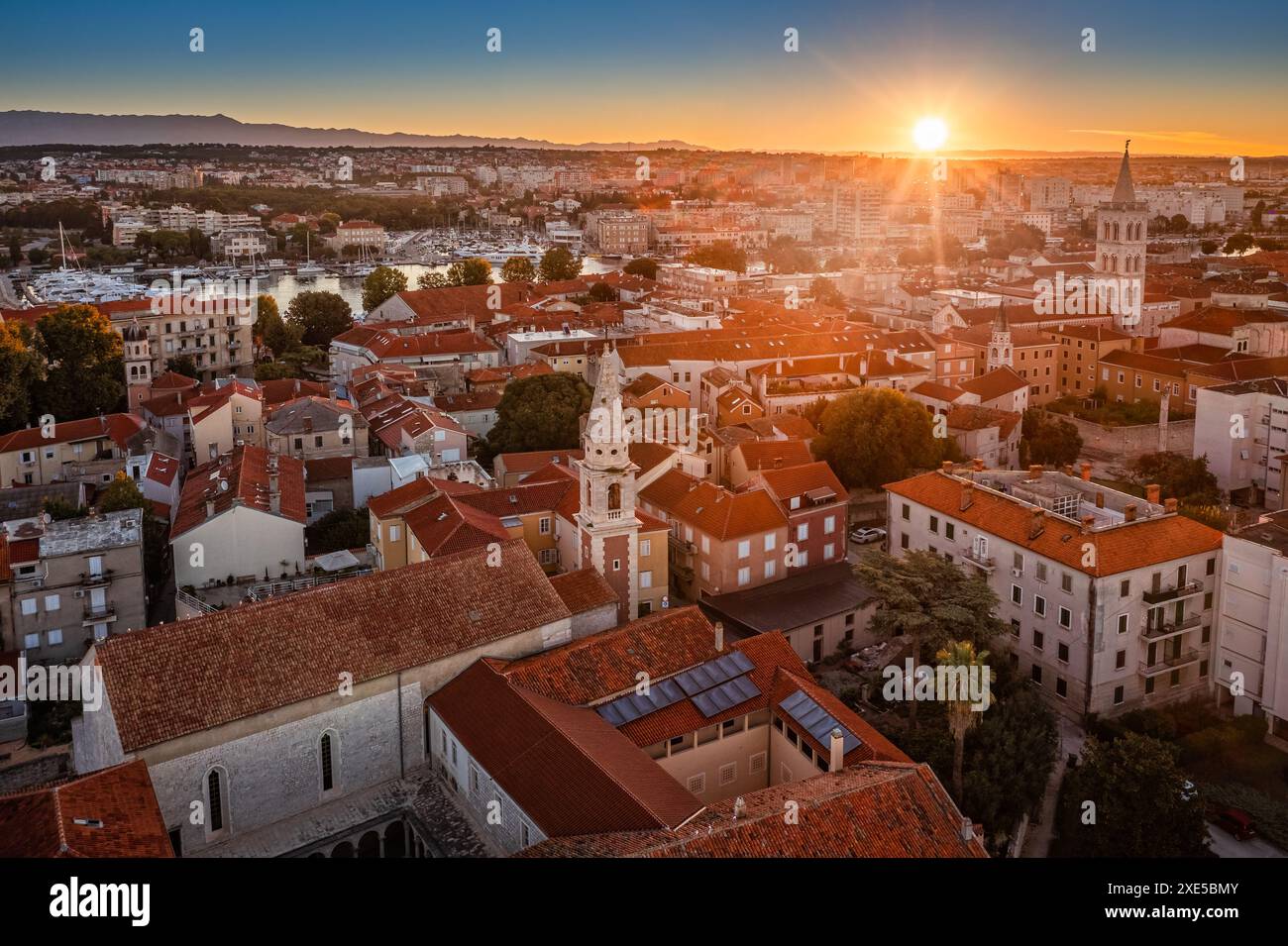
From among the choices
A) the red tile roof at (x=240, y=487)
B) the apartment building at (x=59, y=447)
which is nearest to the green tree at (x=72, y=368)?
the apartment building at (x=59, y=447)

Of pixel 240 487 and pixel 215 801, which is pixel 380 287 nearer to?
pixel 240 487

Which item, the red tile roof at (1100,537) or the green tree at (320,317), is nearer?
the red tile roof at (1100,537)

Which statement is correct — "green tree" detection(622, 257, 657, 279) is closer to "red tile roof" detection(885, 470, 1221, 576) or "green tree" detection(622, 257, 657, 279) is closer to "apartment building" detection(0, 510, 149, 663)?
"red tile roof" detection(885, 470, 1221, 576)

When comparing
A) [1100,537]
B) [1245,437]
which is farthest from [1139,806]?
[1245,437]

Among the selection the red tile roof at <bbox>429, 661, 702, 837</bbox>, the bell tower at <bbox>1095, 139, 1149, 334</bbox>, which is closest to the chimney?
the red tile roof at <bbox>429, 661, 702, 837</bbox>

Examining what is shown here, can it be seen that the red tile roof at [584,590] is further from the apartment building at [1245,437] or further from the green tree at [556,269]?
the green tree at [556,269]
